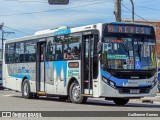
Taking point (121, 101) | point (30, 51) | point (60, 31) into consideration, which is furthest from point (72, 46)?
point (30, 51)

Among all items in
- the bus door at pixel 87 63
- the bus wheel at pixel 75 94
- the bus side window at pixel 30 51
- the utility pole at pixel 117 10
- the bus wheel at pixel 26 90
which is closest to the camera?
the bus door at pixel 87 63

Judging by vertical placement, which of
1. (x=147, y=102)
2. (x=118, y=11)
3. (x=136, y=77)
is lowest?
(x=147, y=102)

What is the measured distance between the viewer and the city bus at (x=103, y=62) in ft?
61.7

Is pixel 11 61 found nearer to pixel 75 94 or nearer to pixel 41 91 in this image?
pixel 41 91

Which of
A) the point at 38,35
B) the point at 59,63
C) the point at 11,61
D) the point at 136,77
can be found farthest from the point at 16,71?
the point at 136,77

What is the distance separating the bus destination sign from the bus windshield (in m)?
0.29

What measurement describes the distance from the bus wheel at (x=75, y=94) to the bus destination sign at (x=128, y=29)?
3.05 metres

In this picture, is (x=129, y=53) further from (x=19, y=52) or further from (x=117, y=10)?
(x=19, y=52)

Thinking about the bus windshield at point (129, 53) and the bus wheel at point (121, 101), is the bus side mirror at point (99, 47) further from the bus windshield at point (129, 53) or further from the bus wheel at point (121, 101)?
the bus wheel at point (121, 101)

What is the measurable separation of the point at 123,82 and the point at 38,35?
7172 millimetres

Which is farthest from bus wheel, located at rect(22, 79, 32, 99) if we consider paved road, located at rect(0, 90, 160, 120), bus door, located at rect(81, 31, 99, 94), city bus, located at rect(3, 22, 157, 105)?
bus door, located at rect(81, 31, 99, 94)

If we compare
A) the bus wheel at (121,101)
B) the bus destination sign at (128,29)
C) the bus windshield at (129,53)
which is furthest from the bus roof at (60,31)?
the bus wheel at (121,101)

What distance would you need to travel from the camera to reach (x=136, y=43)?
19453mm

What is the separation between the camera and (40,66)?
78.2 ft
